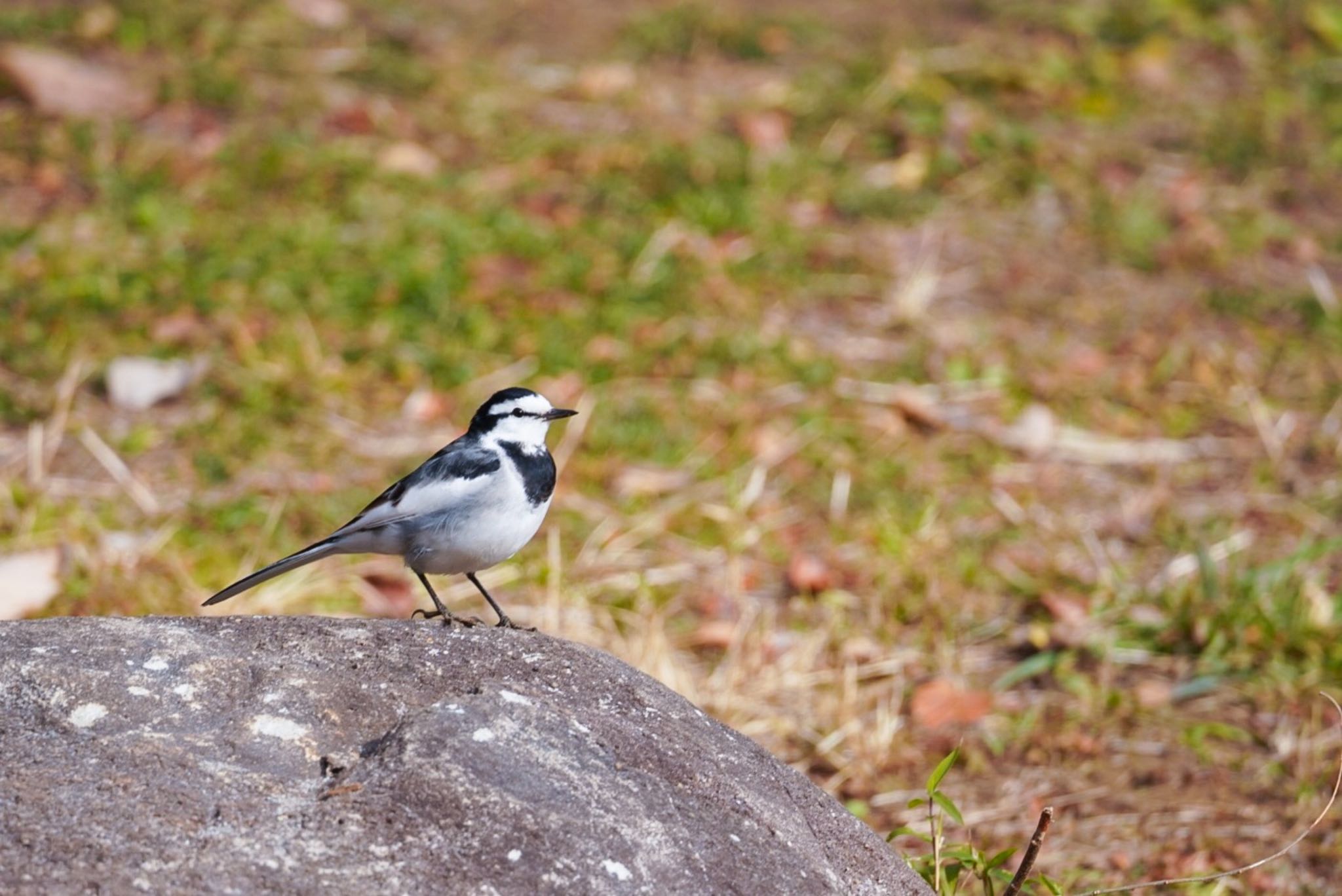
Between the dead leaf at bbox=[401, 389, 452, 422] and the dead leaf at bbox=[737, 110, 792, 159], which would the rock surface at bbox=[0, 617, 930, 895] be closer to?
the dead leaf at bbox=[401, 389, 452, 422]

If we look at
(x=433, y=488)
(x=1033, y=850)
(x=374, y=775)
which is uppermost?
(x=374, y=775)

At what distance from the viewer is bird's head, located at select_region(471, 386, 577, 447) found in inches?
171

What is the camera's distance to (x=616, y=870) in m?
2.49

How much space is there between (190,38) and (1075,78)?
5322mm

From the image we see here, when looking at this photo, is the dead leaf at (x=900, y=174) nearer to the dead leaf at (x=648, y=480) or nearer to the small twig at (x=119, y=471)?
the dead leaf at (x=648, y=480)

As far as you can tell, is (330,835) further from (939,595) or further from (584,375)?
(584,375)

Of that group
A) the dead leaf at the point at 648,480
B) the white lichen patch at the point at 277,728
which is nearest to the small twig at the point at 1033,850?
the white lichen patch at the point at 277,728

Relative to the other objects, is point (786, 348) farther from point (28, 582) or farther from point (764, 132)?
point (28, 582)

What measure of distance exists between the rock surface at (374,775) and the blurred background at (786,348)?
5.16 ft

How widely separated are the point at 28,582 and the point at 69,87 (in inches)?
174

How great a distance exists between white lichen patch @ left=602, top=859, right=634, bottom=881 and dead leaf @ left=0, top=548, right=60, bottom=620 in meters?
2.71

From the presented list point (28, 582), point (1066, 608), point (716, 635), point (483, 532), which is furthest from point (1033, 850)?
point (28, 582)

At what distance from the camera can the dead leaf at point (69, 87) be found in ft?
26.8

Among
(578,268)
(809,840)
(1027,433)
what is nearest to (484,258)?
(578,268)
